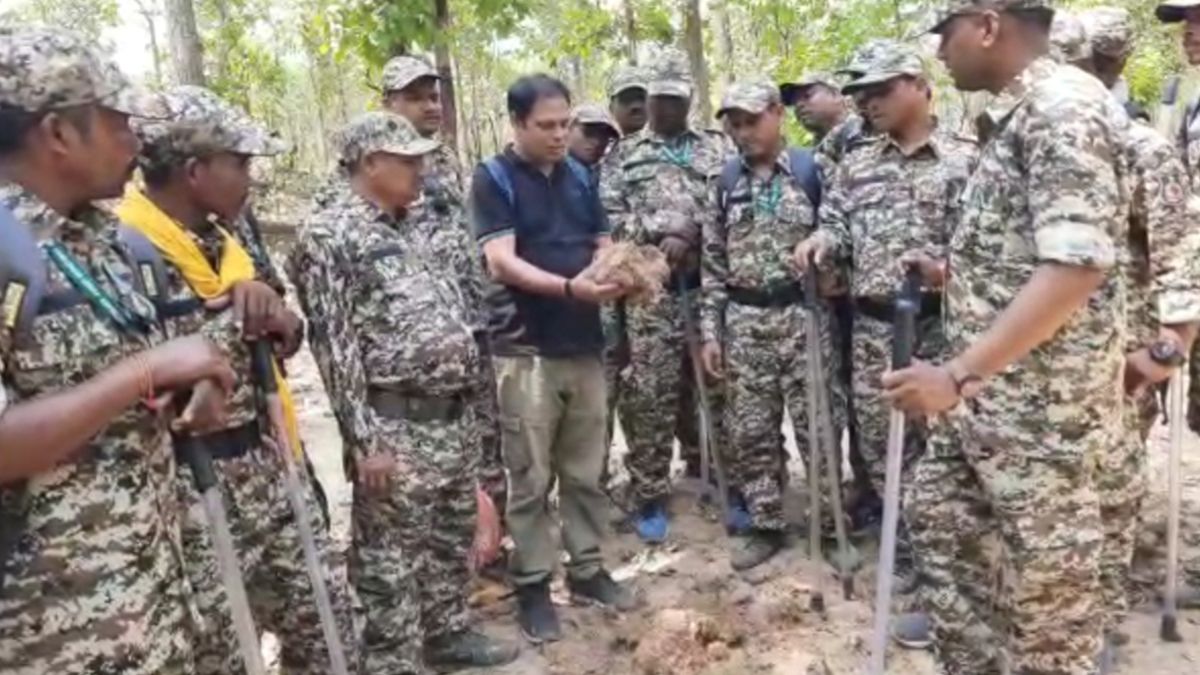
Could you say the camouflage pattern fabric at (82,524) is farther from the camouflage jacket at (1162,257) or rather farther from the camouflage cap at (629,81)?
the camouflage cap at (629,81)

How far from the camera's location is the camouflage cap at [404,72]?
5414 mm

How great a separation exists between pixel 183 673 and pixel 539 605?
2.34 meters

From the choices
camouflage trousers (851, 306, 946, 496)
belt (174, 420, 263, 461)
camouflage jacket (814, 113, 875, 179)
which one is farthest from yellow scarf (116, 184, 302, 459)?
camouflage jacket (814, 113, 875, 179)

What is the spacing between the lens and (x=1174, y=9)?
441 centimetres

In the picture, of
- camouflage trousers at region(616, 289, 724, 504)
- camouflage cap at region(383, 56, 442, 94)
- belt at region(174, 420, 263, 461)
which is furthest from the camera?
camouflage trousers at region(616, 289, 724, 504)

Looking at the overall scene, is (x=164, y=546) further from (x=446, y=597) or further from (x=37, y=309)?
(x=446, y=597)

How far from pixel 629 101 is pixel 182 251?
3607mm

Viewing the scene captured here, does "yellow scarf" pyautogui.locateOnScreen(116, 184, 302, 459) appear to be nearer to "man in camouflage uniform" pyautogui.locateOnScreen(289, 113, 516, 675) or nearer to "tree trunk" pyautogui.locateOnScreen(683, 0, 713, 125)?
"man in camouflage uniform" pyautogui.locateOnScreen(289, 113, 516, 675)

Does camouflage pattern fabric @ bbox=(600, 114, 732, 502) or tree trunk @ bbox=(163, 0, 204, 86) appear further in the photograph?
tree trunk @ bbox=(163, 0, 204, 86)

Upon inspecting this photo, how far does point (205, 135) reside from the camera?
3.01 m

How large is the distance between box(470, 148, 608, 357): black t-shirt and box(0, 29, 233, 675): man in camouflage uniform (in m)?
2.22

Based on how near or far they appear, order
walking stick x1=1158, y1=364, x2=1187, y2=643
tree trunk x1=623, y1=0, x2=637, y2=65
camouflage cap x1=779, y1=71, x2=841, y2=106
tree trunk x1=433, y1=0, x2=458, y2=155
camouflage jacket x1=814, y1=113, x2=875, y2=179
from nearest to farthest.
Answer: walking stick x1=1158, y1=364, x2=1187, y2=643
camouflage jacket x1=814, y1=113, x2=875, y2=179
camouflage cap x1=779, y1=71, x2=841, y2=106
tree trunk x1=433, y1=0, x2=458, y2=155
tree trunk x1=623, y1=0, x2=637, y2=65

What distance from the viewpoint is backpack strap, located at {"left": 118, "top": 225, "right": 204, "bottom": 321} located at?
2795 mm

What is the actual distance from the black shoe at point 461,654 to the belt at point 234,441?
1490 mm
